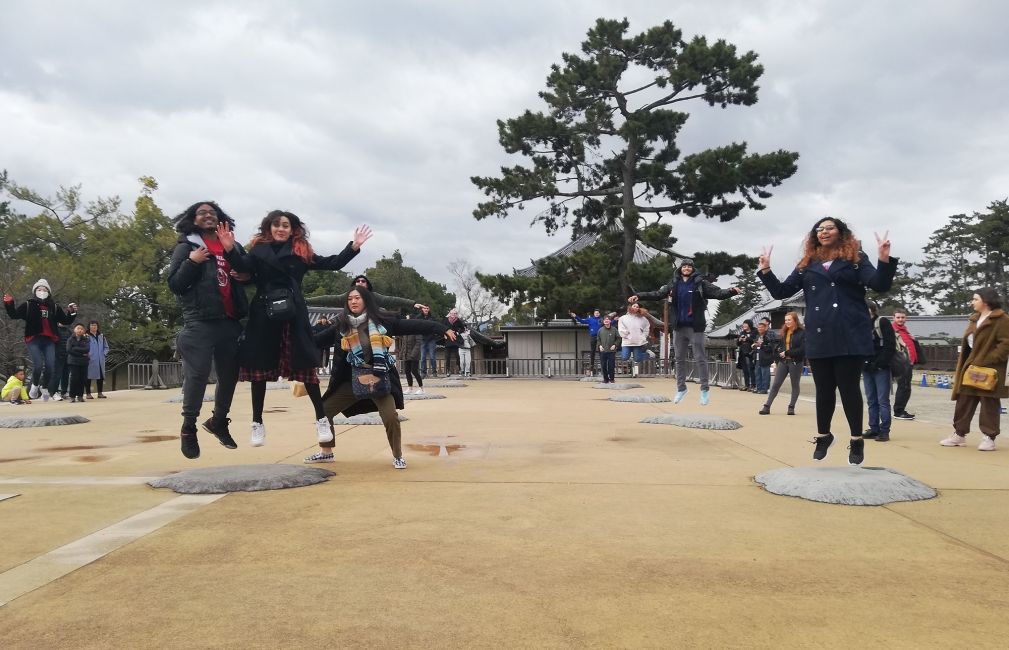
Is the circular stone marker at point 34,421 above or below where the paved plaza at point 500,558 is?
above

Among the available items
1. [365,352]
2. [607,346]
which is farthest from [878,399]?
[607,346]

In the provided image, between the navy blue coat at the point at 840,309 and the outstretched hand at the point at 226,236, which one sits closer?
the navy blue coat at the point at 840,309

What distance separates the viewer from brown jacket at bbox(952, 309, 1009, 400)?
659 centimetres

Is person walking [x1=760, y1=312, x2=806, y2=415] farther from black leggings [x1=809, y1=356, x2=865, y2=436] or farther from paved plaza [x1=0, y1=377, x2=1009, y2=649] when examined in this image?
black leggings [x1=809, y1=356, x2=865, y2=436]

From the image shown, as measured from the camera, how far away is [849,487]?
158 inches

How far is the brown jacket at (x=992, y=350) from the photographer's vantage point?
21.6 ft

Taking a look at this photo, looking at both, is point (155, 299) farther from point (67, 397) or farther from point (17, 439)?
point (17, 439)

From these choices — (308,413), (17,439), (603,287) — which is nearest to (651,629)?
(17,439)

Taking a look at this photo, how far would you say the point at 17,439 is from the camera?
698cm

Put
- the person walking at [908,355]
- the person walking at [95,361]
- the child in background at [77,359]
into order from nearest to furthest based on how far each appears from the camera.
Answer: the person walking at [908,355], the child in background at [77,359], the person walking at [95,361]

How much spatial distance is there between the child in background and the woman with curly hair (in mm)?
12755

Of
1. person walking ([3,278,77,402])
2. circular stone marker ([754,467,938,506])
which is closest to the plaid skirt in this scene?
circular stone marker ([754,467,938,506])

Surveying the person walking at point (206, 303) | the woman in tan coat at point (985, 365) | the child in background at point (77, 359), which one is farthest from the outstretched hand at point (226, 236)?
the child in background at point (77, 359)

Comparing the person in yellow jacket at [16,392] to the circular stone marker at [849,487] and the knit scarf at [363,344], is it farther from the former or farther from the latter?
the circular stone marker at [849,487]
